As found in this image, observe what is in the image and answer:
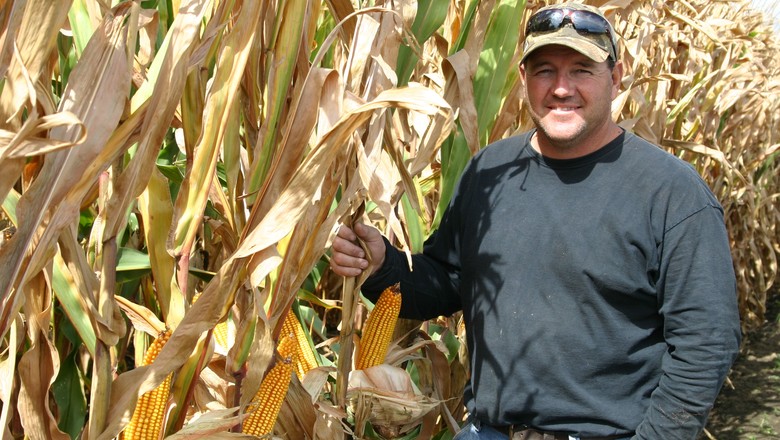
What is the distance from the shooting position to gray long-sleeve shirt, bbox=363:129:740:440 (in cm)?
205

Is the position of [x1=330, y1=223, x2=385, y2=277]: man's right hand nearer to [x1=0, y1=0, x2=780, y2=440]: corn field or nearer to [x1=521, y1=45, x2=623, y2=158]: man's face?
[x1=0, y1=0, x2=780, y2=440]: corn field

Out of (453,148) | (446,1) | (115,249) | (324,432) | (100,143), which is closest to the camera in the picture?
(100,143)

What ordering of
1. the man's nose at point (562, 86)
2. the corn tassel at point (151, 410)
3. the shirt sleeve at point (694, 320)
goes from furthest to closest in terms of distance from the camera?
the man's nose at point (562, 86)
the shirt sleeve at point (694, 320)
the corn tassel at point (151, 410)

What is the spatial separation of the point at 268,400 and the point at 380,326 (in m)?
0.49

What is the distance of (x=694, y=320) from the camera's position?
2.04 m

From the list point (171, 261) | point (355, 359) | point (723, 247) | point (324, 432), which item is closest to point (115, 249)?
point (171, 261)

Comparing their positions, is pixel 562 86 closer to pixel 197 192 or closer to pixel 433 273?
pixel 433 273

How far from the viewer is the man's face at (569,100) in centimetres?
223

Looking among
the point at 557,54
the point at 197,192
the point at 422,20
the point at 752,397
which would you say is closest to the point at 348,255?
the point at 197,192

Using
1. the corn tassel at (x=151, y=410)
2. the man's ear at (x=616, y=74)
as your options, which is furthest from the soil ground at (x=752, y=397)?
the corn tassel at (x=151, y=410)

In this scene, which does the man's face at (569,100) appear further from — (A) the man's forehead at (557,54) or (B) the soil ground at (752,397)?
(B) the soil ground at (752,397)

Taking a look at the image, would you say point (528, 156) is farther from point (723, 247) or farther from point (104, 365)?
point (104, 365)

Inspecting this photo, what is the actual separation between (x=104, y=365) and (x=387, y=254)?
95cm

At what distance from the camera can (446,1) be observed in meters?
2.21
